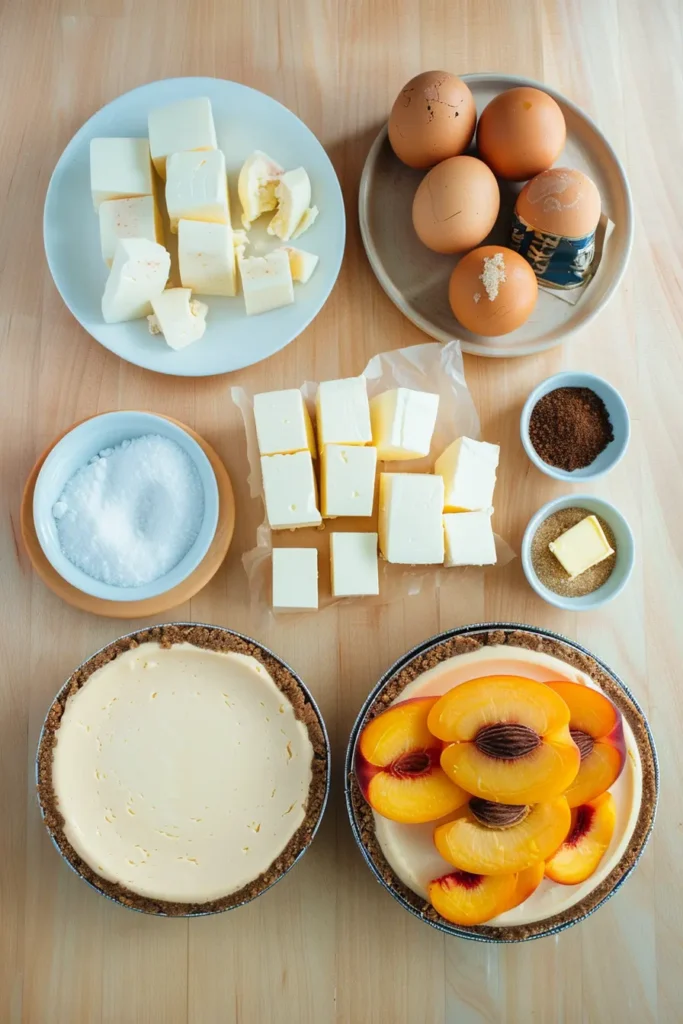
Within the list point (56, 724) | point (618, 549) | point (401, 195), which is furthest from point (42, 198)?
point (618, 549)

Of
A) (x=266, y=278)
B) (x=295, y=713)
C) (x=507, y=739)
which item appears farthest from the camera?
(x=266, y=278)

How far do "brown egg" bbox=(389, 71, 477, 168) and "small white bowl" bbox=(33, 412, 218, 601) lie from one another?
51cm

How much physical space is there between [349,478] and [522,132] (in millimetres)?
519

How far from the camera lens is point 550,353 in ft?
3.82

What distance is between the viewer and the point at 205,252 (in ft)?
3.48

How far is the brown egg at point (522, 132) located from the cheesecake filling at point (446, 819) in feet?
2.17

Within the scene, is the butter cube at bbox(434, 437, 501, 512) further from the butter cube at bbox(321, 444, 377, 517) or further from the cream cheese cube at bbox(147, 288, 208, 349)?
the cream cheese cube at bbox(147, 288, 208, 349)

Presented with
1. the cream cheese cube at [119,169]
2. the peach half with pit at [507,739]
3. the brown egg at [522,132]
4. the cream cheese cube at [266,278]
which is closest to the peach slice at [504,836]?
the peach half with pit at [507,739]

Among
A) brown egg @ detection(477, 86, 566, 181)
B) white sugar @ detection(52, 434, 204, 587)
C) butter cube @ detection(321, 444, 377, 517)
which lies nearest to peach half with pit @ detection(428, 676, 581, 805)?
butter cube @ detection(321, 444, 377, 517)

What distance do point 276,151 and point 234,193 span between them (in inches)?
3.4

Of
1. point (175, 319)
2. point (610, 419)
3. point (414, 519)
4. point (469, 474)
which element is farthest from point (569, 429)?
point (175, 319)

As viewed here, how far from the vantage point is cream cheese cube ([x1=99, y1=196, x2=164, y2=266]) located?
3.51ft

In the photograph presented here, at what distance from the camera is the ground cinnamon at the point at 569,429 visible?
1114mm

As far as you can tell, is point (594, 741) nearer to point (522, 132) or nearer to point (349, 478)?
point (349, 478)
